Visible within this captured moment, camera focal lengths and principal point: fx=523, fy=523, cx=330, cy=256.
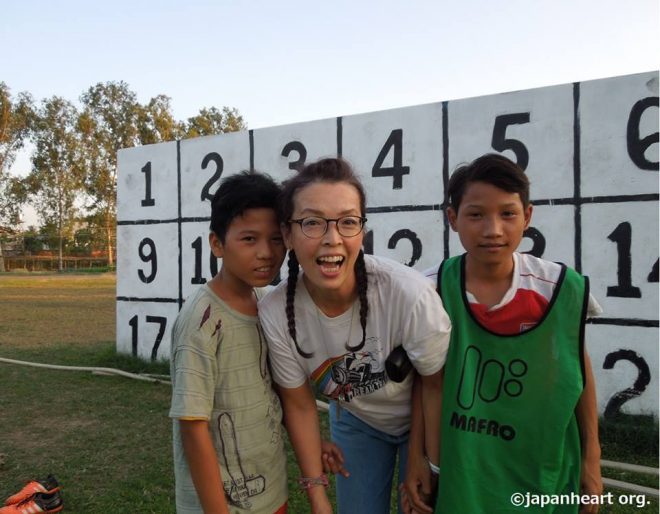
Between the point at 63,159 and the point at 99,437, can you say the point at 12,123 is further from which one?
the point at 99,437

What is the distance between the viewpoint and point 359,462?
1562 mm

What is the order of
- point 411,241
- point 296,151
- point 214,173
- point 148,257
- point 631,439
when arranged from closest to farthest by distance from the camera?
point 631,439 → point 411,241 → point 296,151 → point 214,173 → point 148,257

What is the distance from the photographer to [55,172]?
2777 centimetres

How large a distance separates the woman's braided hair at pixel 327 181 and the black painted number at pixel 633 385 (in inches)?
109

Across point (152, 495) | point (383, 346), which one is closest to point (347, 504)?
point (383, 346)

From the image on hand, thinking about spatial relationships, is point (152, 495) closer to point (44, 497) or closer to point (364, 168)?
point (44, 497)

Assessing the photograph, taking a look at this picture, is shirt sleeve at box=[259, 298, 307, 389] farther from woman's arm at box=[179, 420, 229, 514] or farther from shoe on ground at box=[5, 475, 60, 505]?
shoe on ground at box=[5, 475, 60, 505]

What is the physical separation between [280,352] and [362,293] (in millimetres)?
263

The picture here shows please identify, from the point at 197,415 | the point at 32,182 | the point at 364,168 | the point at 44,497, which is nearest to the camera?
the point at 197,415

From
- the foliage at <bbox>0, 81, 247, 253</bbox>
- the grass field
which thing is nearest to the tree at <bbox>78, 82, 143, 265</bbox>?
the foliage at <bbox>0, 81, 247, 253</bbox>

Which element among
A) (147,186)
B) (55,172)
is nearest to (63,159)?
(55,172)

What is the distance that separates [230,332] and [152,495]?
5.59ft

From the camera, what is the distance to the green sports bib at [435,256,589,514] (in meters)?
1.26

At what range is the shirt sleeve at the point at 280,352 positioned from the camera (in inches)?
53.1
